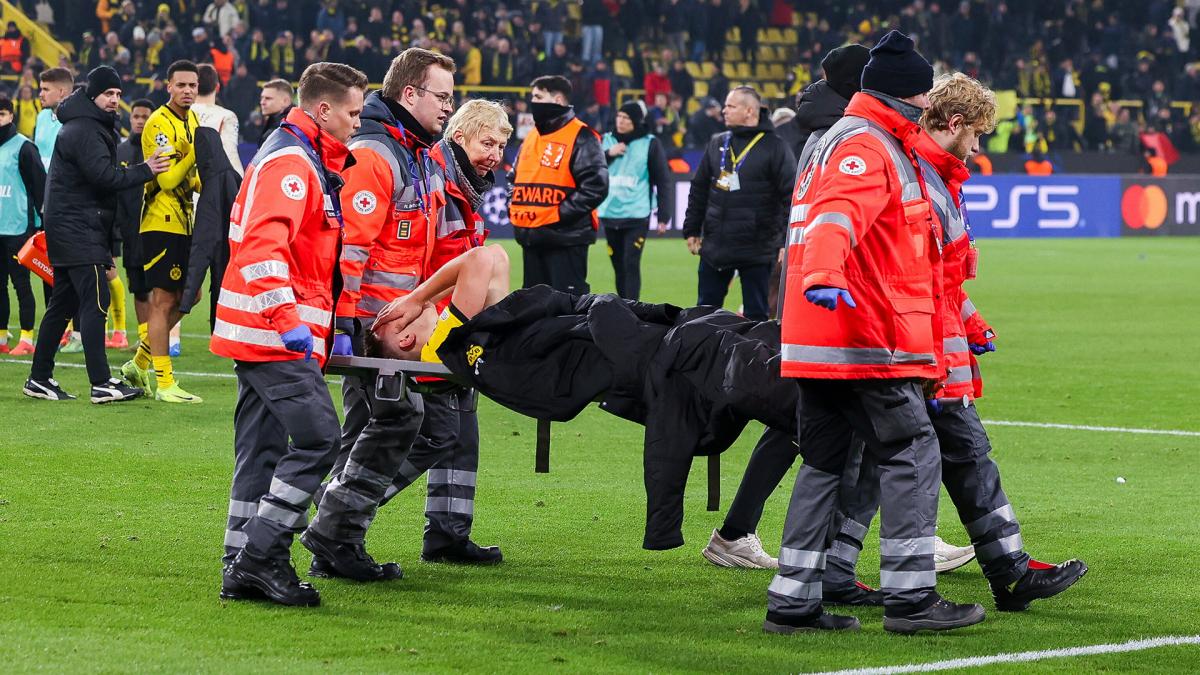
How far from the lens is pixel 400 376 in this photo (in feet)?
20.7

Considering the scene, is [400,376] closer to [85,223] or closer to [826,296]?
[826,296]

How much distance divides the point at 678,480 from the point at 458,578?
49.6 inches

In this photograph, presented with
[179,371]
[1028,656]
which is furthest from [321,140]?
[179,371]

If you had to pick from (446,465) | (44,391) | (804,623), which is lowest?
(44,391)

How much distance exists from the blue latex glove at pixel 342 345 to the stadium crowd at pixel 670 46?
830 inches

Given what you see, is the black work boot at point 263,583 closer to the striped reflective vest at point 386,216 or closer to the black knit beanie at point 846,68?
the striped reflective vest at point 386,216

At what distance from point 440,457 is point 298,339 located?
142cm

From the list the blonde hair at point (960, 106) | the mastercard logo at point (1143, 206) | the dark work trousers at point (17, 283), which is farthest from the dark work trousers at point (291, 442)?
the mastercard logo at point (1143, 206)

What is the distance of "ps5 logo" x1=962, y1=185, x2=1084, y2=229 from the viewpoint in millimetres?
34375

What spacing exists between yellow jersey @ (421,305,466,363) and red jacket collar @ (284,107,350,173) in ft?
2.28

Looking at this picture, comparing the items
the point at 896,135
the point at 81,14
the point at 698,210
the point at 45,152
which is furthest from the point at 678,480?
the point at 81,14

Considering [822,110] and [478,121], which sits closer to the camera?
[822,110]

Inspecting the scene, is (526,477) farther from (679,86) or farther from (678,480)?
(679,86)

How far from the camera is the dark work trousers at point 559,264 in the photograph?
43.0 feet
